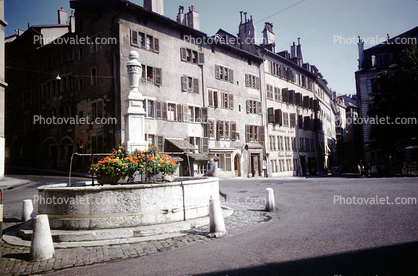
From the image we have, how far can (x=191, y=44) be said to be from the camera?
29828 millimetres

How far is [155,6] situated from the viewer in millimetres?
28266

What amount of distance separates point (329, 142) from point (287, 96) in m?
24.4

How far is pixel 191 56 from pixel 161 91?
5486 mm

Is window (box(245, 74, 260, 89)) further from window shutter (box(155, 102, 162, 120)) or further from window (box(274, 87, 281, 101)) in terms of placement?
window shutter (box(155, 102, 162, 120))

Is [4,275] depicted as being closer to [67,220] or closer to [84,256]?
[84,256]

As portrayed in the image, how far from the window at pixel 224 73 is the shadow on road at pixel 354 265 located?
28.0 meters

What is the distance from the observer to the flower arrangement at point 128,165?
26.6ft

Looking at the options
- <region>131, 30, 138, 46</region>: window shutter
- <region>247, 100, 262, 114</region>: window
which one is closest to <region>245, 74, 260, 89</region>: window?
<region>247, 100, 262, 114</region>: window

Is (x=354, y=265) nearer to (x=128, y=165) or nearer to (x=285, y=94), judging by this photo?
(x=128, y=165)

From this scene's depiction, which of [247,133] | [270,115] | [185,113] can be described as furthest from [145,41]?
[270,115]

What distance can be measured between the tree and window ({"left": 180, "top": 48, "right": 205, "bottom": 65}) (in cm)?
1871

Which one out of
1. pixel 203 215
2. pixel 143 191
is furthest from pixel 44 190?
pixel 203 215

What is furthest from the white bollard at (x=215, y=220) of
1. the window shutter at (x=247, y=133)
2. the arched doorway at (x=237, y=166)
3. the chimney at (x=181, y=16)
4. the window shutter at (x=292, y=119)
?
the window shutter at (x=292, y=119)

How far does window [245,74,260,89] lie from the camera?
35.3 meters
